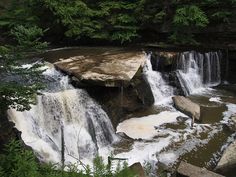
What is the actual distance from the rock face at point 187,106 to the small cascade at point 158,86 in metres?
0.67

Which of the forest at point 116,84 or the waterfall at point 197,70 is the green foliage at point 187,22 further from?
the waterfall at point 197,70

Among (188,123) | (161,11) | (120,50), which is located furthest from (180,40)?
(188,123)

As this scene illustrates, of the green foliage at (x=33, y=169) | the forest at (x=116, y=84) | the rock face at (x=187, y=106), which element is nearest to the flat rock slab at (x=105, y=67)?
the forest at (x=116, y=84)

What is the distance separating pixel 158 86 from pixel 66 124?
490 cm

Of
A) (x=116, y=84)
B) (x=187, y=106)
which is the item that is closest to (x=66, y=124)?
(x=116, y=84)

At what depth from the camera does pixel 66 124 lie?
425 inches

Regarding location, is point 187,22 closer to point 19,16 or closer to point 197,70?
point 197,70

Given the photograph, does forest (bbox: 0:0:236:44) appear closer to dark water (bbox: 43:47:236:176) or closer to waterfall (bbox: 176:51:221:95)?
waterfall (bbox: 176:51:221:95)

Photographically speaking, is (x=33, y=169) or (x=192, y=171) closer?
(x=33, y=169)

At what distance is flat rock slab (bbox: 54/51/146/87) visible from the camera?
1162cm

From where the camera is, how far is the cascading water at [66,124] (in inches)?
384

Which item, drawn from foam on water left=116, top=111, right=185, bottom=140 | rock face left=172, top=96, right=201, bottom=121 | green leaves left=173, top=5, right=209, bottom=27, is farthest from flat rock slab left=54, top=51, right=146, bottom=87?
green leaves left=173, top=5, right=209, bottom=27

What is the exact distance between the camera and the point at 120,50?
15688 mm

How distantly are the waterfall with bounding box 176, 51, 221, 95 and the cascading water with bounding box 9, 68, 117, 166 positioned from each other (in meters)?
4.93
